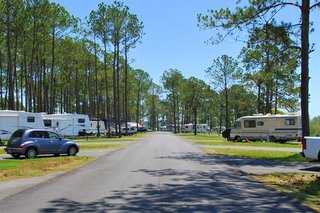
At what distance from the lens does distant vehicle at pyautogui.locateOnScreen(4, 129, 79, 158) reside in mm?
23625

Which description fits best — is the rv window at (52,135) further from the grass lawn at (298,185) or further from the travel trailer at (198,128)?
the travel trailer at (198,128)

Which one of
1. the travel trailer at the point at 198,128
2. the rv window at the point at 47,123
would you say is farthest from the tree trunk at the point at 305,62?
the travel trailer at the point at 198,128

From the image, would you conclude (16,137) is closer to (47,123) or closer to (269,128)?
(47,123)

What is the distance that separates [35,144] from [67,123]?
30019 mm

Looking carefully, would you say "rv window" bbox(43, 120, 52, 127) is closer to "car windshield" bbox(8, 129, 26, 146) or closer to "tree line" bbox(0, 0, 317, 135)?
"tree line" bbox(0, 0, 317, 135)

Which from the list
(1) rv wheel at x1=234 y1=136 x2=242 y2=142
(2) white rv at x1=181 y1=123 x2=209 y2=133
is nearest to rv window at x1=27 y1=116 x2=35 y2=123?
(1) rv wheel at x1=234 y1=136 x2=242 y2=142

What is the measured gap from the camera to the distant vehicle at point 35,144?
23.6m

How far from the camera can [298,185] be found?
1309 cm

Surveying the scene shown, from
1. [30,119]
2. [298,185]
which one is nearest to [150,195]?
[298,185]

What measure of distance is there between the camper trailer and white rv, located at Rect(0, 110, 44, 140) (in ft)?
71.8

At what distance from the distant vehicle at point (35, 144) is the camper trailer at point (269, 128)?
2685 centimetres

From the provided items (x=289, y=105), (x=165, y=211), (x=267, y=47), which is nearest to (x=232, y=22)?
(x=267, y=47)

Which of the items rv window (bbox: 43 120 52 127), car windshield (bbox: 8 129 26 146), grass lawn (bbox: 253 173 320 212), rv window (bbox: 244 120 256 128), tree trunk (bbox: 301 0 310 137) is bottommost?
grass lawn (bbox: 253 173 320 212)

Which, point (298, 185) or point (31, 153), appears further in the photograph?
point (31, 153)
